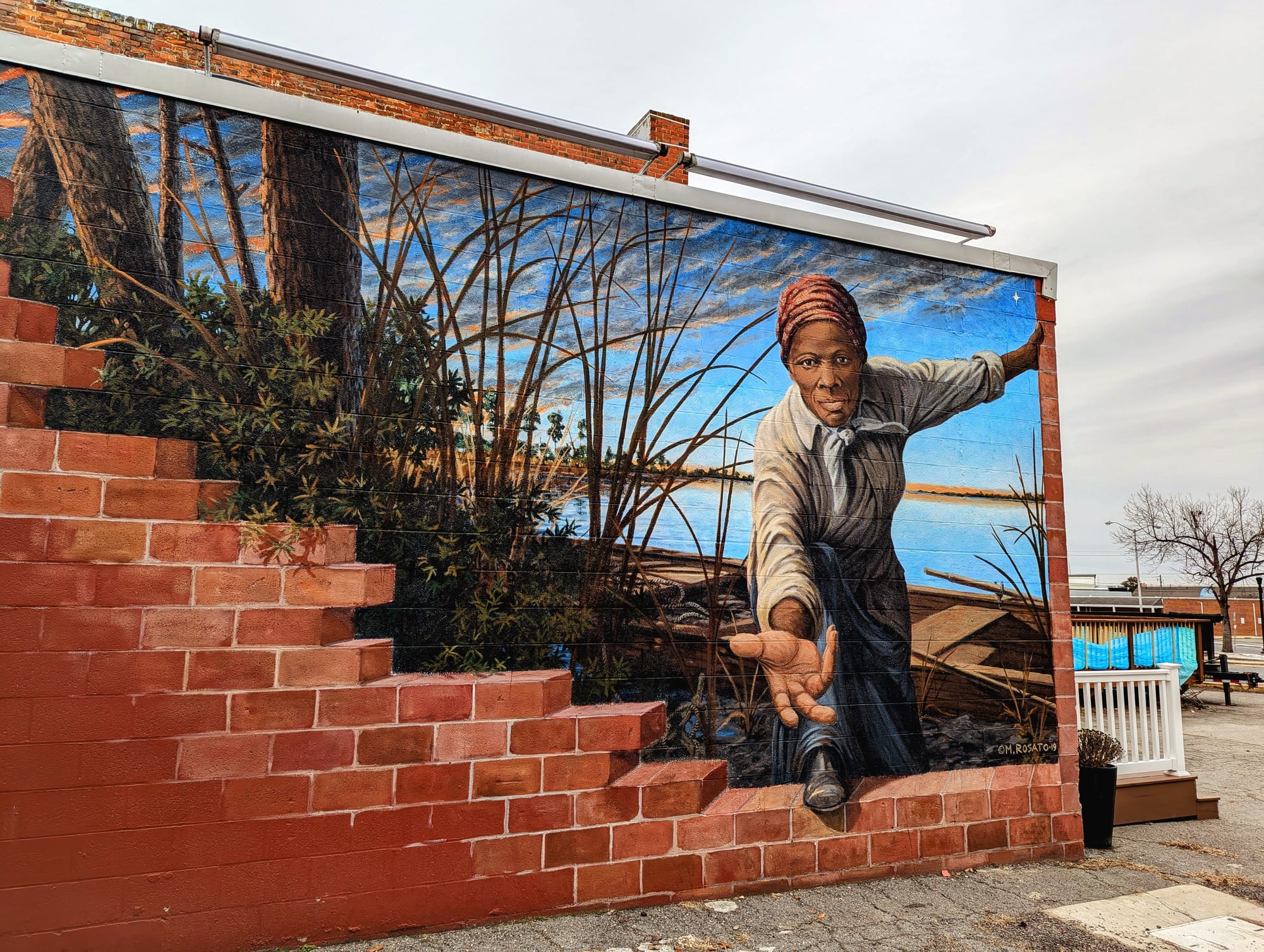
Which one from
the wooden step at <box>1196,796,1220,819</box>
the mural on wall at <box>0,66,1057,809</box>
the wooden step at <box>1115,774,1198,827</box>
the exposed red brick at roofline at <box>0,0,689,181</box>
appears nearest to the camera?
the mural on wall at <box>0,66,1057,809</box>

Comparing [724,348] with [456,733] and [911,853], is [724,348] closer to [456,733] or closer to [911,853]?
[456,733]

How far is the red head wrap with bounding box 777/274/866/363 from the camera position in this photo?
18.8 ft

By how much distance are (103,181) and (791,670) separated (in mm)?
4555

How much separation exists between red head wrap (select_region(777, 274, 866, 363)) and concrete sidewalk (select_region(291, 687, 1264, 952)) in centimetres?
332

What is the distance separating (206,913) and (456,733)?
4.36 ft

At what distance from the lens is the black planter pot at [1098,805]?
6465mm

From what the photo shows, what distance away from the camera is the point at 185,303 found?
14.0 feet

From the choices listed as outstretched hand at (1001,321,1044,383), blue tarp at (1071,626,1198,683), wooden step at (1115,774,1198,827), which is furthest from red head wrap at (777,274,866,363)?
blue tarp at (1071,626,1198,683)

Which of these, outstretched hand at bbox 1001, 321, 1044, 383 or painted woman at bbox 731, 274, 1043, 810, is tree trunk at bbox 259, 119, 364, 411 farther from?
outstretched hand at bbox 1001, 321, 1044, 383

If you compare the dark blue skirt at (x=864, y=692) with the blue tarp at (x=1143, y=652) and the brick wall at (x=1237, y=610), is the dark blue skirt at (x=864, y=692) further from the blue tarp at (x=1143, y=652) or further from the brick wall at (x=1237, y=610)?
the brick wall at (x=1237, y=610)

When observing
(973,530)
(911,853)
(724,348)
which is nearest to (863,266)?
(724,348)

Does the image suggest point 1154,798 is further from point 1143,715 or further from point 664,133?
point 664,133

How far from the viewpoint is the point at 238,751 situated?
4.09 metres

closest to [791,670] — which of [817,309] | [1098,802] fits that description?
[817,309]
